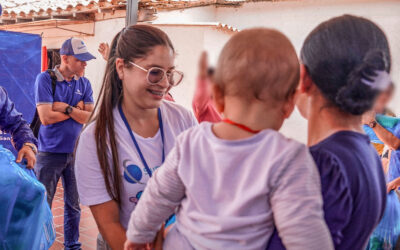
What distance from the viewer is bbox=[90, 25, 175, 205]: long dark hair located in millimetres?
1423

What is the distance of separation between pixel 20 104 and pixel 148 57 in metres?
3.49

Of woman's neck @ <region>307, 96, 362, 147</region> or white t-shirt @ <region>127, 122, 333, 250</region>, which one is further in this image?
woman's neck @ <region>307, 96, 362, 147</region>

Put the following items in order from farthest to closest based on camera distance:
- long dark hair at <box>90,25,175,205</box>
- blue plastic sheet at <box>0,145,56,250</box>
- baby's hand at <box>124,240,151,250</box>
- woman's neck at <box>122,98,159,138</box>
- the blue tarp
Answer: the blue tarp
blue plastic sheet at <box>0,145,56,250</box>
woman's neck at <box>122,98,159,138</box>
long dark hair at <box>90,25,175,205</box>
baby's hand at <box>124,240,151,250</box>

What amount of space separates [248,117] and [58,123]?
10.0ft

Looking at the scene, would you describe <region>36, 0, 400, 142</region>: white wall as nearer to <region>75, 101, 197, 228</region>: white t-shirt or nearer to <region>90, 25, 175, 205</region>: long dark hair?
<region>90, 25, 175, 205</region>: long dark hair

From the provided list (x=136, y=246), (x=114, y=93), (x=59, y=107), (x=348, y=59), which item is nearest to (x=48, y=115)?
(x=59, y=107)

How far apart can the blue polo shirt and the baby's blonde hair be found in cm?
295

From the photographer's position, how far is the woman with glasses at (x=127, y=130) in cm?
143

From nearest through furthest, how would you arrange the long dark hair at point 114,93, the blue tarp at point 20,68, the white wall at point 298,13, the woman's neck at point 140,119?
the long dark hair at point 114,93 → the woman's neck at point 140,119 → the blue tarp at point 20,68 → the white wall at point 298,13

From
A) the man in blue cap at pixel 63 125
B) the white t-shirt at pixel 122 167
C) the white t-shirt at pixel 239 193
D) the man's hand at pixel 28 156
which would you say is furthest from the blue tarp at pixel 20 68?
the white t-shirt at pixel 239 193

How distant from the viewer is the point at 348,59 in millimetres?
934

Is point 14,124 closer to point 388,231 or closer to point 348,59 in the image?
point 348,59

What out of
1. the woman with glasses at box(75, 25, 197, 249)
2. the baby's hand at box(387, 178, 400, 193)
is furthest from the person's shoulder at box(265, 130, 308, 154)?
the baby's hand at box(387, 178, 400, 193)

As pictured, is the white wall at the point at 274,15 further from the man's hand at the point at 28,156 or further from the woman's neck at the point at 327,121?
the woman's neck at the point at 327,121
